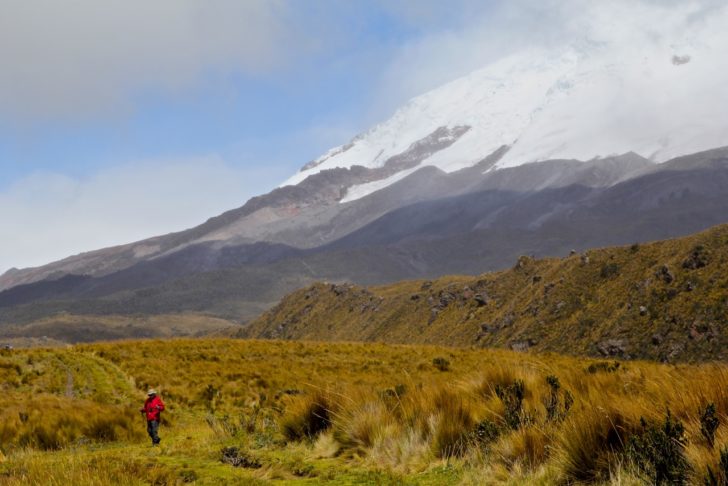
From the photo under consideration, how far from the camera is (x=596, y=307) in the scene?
4900 cm

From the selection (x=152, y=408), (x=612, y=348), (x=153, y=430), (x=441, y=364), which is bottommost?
(x=612, y=348)

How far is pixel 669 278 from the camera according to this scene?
43.9m

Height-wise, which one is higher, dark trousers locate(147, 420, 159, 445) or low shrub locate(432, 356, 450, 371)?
dark trousers locate(147, 420, 159, 445)

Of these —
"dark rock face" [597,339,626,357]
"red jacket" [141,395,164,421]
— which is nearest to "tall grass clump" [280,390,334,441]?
"red jacket" [141,395,164,421]

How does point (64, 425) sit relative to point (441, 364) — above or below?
above

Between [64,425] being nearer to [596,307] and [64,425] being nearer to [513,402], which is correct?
[513,402]

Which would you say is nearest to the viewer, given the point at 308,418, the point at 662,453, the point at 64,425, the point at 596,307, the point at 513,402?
the point at 662,453

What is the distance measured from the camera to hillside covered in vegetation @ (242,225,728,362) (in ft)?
126

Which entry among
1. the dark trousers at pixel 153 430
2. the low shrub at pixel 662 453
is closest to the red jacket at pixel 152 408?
the dark trousers at pixel 153 430

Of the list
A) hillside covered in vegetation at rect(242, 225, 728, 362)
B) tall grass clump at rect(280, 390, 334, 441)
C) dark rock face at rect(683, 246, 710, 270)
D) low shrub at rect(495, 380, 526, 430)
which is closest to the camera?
low shrub at rect(495, 380, 526, 430)

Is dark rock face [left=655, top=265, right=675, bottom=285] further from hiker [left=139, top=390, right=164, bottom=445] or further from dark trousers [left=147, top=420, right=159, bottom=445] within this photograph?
dark trousers [left=147, top=420, right=159, bottom=445]

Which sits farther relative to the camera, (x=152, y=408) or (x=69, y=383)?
(x=69, y=383)

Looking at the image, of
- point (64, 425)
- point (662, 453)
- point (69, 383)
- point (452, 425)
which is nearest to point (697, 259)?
point (69, 383)

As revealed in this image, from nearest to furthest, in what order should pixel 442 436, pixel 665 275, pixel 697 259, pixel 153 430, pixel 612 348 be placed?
pixel 442 436 < pixel 153 430 < pixel 612 348 < pixel 697 259 < pixel 665 275
